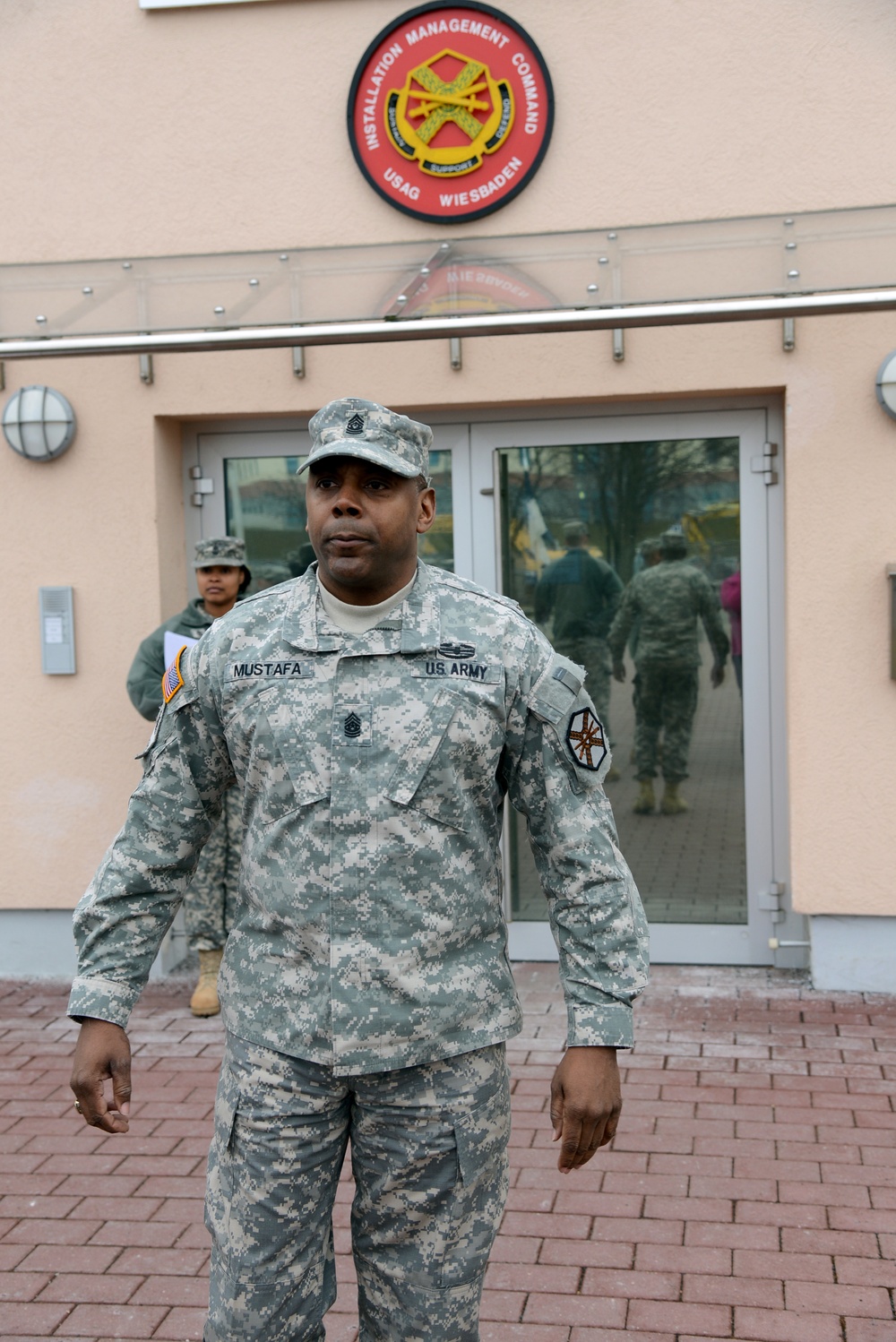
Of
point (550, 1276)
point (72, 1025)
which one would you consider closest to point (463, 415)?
point (72, 1025)

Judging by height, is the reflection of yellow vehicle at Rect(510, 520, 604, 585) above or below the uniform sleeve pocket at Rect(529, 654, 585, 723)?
above

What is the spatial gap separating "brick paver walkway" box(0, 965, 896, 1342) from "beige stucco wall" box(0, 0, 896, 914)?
0.91 metres

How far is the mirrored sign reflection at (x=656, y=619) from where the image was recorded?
606 cm

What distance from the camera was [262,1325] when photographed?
2.41 meters

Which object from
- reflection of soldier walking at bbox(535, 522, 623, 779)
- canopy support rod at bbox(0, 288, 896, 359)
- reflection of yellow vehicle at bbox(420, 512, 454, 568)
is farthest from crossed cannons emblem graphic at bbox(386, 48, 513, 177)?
reflection of soldier walking at bbox(535, 522, 623, 779)

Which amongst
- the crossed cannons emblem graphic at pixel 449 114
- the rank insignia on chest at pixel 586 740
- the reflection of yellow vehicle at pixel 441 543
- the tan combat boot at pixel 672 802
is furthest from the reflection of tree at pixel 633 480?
the rank insignia on chest at pixel 586 740

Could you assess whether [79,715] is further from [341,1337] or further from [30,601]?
[341,1337]

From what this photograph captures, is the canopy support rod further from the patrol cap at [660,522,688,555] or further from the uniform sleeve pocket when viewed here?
the uniform sleeve pocket

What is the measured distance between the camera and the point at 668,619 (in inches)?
242

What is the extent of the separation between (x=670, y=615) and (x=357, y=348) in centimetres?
171

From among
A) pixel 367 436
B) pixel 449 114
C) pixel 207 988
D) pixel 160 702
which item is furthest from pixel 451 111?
pixel 367 436

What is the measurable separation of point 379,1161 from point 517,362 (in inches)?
158

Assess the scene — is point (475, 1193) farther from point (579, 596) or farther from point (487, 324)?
point (579, 596)

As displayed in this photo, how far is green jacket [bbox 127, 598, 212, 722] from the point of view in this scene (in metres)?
5.70
